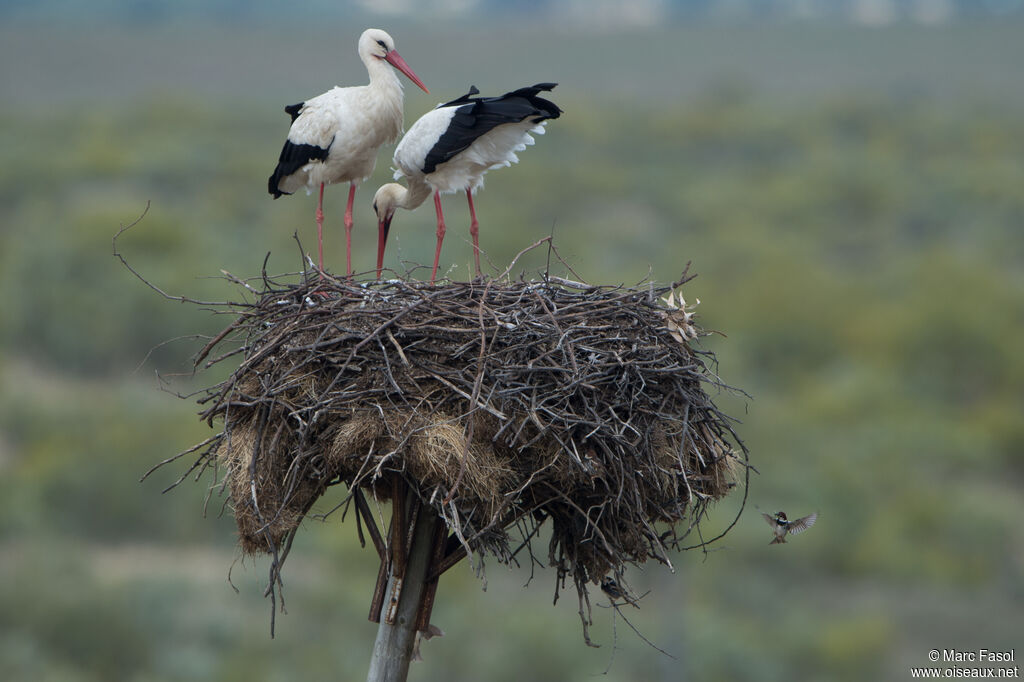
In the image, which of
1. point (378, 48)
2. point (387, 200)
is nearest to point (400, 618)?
point (387, 200)

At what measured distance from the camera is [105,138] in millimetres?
53719

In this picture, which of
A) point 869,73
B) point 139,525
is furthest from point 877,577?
point 869,73

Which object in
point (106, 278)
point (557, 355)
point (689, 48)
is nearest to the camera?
point (557, 355)

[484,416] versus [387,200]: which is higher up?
[387,200]

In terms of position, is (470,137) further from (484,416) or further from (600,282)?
(600,282)

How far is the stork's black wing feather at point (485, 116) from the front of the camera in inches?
300

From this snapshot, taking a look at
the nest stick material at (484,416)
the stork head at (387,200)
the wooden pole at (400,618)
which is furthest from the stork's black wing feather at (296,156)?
the wooden pole at (400,618)

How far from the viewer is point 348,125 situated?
7.96 meters

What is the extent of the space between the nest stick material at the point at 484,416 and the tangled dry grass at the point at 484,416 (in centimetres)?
1

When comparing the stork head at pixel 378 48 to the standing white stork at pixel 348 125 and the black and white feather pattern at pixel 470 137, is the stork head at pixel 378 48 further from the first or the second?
the black and white feather pattern at pixel 470 137

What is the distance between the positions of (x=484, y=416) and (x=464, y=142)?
2.23 meters

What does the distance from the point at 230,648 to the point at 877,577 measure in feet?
49.3

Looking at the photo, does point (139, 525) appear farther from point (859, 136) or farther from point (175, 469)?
point (859, 136)

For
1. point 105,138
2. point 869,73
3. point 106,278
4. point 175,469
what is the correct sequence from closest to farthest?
point 175,469 → point 106,278 → point 105,138 → point 869,73
